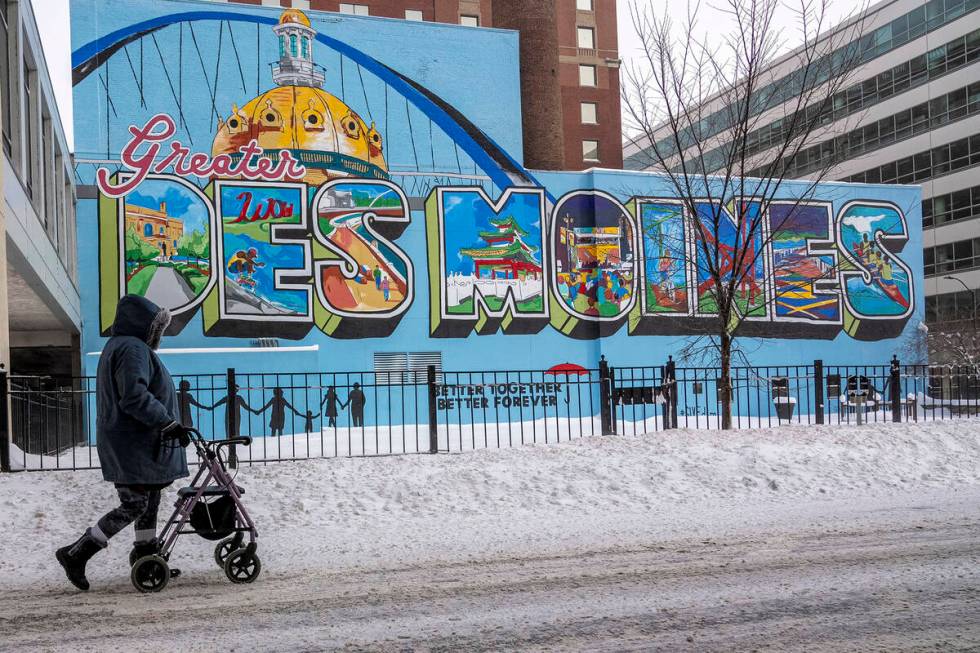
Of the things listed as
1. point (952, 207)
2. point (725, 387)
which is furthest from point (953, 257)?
point (725, 387)

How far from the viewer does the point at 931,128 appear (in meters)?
50.7

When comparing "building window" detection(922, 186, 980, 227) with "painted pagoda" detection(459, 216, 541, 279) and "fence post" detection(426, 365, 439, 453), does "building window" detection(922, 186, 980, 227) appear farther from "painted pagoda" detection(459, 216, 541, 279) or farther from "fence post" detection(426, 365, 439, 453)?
"fence post" detection(426, 365, 439, 453)

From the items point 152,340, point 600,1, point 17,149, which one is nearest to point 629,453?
point 152,340

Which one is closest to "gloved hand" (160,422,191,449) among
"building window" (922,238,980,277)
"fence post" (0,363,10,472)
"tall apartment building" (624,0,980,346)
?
"fence post" (0,363,10,472)

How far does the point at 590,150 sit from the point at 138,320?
47918 mm

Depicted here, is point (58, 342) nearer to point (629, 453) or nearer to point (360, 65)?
point (360, 65)

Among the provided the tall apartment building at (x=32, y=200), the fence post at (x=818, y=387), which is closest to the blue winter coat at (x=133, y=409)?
the tall apartment building at (x=32, y=200)

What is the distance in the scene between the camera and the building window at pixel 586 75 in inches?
2093

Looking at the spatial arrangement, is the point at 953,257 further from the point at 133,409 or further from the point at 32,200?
the point at 133,409

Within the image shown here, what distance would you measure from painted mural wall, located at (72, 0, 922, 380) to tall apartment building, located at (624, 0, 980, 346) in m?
21.0

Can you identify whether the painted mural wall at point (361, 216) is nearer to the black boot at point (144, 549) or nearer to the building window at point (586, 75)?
the black boot at point (144, 549)

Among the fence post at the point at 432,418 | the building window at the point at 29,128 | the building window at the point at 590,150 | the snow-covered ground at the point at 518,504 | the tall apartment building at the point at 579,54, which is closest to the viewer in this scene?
the snow-covered ground at the point at 518,504

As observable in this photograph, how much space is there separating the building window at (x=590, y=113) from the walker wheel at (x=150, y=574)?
49301 mm

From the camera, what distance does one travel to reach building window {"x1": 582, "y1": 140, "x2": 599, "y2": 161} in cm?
5171
